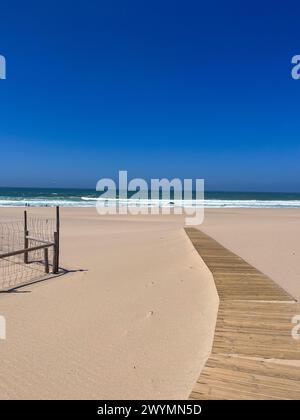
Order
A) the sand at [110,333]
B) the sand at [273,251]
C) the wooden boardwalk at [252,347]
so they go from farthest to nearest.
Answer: the sand at [273,251] < the sand at [110,333] < the wooden boardwalk at [252,347]

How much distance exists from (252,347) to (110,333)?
2.32 m

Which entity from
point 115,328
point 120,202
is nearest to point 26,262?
point 115,328

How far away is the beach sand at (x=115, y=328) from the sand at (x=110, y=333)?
0.5 inches

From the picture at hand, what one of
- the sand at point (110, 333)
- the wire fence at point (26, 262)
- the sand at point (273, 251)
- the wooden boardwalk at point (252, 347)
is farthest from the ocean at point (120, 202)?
the wooden boardwalk at point (252, 347)

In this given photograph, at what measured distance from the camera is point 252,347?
481cm

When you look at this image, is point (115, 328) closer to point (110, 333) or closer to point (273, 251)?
point (110, 333)

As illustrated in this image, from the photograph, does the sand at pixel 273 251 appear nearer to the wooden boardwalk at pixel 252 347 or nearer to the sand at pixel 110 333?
the wooden boardwalk at pixel 252 347

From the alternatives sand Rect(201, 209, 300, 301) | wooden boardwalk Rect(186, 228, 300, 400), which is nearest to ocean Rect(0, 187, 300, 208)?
sand Rect(201, 209, 300, 301)

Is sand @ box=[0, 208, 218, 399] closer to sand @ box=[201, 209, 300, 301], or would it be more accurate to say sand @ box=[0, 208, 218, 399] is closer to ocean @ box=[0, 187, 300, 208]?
sand @ box=[201, 209, 300, 301]

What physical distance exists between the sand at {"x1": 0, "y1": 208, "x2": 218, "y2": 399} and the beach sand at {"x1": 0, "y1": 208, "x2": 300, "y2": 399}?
0.04 feet

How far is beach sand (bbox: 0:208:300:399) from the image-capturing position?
4313 millimetres

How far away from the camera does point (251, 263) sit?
10.9 m

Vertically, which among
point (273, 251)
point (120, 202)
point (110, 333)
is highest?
point (120, 202)

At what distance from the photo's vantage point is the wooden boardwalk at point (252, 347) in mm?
3836
